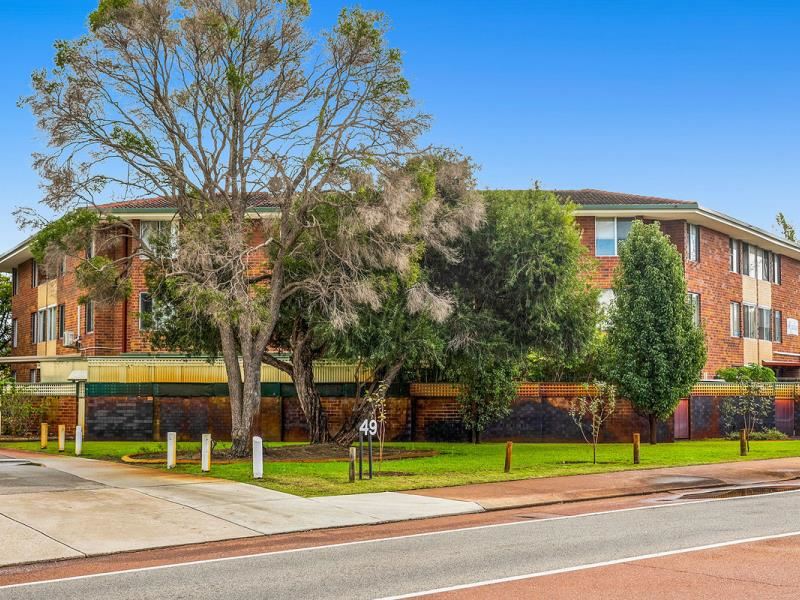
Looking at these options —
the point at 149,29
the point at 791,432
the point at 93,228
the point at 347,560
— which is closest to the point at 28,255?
the point at 93,228

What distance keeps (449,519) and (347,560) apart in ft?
14.0

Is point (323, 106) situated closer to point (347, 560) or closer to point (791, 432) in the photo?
point (347, 560)

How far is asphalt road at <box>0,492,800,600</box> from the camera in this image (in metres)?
9.80

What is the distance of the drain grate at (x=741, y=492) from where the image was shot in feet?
59.3

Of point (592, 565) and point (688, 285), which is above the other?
point (688, 285)

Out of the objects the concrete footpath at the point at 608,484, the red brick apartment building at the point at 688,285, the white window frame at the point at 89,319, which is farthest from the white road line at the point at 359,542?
the white window frame at the point at 89,319

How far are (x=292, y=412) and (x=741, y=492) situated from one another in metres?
18.0

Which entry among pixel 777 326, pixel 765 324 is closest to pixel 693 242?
pixel 765 324

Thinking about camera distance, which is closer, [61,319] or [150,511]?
[150,511]

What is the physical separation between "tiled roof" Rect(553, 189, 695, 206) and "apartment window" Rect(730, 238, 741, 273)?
5403 mm

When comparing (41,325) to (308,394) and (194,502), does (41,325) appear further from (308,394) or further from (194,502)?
Answer: (194,502)

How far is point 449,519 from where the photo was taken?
609 inches

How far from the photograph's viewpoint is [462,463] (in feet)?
78.7

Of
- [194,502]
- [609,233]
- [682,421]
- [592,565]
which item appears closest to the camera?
[592,565]
